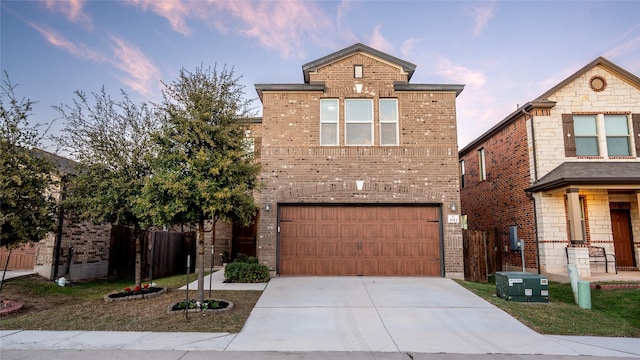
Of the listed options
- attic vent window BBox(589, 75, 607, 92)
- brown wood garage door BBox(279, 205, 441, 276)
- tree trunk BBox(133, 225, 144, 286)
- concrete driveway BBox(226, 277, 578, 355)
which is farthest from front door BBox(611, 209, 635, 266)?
tree trunk BBox(133, 225, 144, 286)

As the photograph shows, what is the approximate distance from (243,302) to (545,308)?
7075 mm

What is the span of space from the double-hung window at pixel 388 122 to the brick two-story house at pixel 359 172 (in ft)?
0.11

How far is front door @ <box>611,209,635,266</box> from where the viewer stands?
14047mm

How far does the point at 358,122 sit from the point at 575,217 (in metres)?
7.74

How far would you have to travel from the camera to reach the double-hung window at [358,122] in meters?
13.0

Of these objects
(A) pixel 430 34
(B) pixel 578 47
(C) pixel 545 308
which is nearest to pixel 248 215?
(C) pixel 545 308

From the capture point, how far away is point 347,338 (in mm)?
6574

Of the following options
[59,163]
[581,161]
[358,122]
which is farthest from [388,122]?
[59,163]

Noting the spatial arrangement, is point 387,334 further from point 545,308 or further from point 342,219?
point 342,219

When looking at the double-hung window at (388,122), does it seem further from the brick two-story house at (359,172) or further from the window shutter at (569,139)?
the window shutter at (569,139)

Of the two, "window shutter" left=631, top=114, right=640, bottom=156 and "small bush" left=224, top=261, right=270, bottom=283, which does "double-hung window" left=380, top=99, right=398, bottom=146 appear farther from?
"window shutter" left=631, top=114, right=640, bottom=156

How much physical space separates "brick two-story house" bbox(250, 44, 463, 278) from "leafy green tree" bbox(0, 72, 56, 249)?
234 inches

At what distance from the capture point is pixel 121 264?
1433cm

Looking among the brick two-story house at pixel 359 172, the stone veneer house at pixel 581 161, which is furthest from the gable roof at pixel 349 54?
the stone veneer house at pixel 581 161
